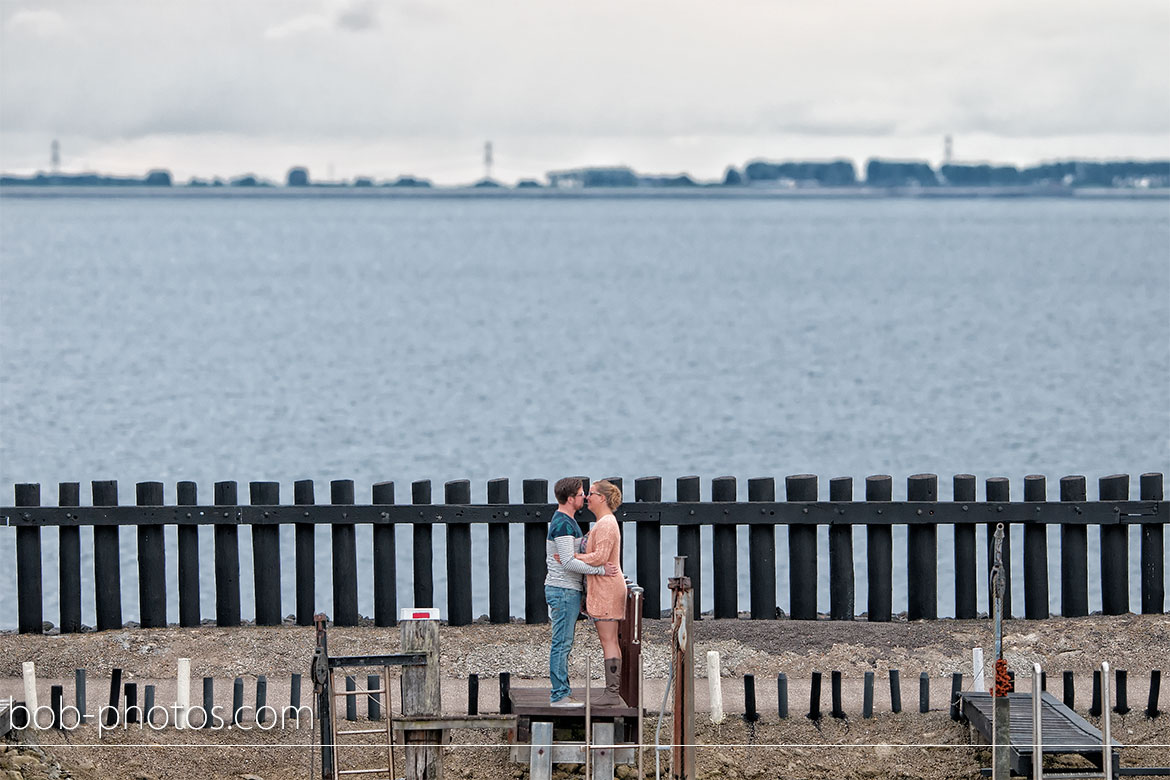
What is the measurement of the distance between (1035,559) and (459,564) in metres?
4.35

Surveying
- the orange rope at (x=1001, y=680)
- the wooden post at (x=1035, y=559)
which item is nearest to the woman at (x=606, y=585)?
the orange rope at (x=1001, y=680)

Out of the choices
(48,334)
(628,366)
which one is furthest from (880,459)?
(48,334)

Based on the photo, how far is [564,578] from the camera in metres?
10.6

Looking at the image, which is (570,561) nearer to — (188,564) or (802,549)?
(802,549)

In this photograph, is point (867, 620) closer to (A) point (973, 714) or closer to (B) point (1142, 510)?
(B) point (1142, 510)

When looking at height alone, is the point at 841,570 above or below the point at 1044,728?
above

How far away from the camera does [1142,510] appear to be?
1339 centimetres

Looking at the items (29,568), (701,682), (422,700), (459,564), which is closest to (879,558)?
(701,682)

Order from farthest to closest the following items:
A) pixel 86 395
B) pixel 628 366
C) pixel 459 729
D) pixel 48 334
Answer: pixel 48 334
pixel 628 366
pixel 86 395
pixel 459 729

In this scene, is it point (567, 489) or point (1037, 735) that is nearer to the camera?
point (1037, 735)

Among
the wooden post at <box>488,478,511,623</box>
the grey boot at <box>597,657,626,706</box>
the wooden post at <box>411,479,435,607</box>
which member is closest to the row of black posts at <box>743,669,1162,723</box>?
the grey boot at <box>597,657,626,706</box>

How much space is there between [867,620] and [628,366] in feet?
144

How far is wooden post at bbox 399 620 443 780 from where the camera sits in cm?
1026

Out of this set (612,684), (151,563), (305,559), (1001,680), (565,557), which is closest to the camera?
(1001,680)
